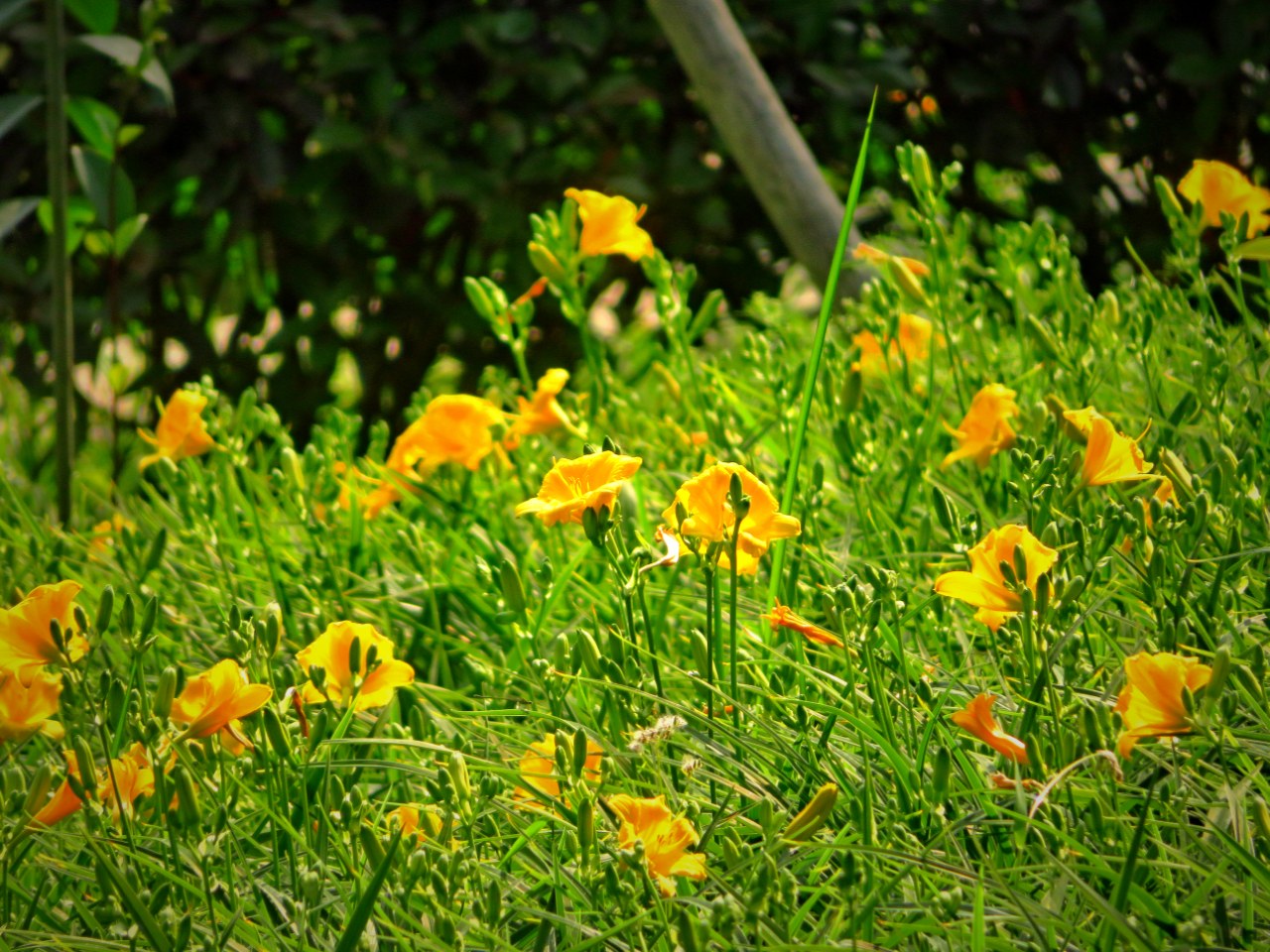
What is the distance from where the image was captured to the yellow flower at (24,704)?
3.00 feet

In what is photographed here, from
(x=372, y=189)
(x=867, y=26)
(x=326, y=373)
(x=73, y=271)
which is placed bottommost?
(x=326, y=373)

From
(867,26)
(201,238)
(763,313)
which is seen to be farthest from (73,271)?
(867,26)

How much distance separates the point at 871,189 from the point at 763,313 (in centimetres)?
90

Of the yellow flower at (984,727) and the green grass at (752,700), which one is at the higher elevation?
the yellow flower at (984,727)

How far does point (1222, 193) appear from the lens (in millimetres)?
1313

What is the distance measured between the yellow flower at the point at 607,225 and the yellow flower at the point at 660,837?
0.79 m

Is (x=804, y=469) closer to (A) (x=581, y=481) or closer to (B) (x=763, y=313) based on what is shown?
(B) (x=763, y=313)

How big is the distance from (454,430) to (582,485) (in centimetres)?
52

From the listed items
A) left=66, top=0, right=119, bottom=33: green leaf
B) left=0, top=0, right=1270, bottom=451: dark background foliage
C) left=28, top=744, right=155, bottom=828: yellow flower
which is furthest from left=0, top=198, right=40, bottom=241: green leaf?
left=28, top=744, right=155, bottom=828: yellow flower

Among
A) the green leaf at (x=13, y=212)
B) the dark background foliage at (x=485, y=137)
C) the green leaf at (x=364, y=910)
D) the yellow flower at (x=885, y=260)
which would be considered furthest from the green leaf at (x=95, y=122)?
the green leaf at (x=364, y=910)

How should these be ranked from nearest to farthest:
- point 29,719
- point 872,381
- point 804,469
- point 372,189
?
point 29,719 → point 804,469 → point 872,381 → point 372,189

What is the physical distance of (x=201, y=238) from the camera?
259cm

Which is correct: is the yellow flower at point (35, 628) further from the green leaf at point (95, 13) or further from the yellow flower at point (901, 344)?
the green leaf at point (95, 13)

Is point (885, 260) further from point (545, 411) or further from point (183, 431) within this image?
point (183, 431)
